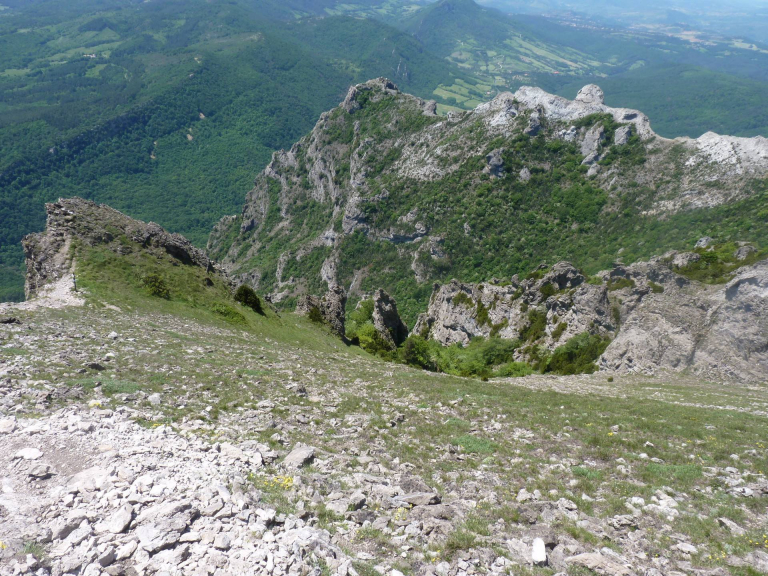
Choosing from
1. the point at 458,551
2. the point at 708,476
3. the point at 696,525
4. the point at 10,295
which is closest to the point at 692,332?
the point at 708,476

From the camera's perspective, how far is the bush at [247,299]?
44312 millimetres

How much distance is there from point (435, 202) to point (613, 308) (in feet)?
275

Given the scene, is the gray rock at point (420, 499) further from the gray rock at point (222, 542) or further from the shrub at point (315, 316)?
the shrub at point (315, 316)

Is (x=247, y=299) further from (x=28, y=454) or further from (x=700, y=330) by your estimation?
(x=700, y=330)

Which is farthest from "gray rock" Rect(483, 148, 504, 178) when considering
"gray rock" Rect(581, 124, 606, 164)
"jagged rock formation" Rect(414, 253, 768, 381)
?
"jagged rock formation" Rect(414, 253, 768, 381)

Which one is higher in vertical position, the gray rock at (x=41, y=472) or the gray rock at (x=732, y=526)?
the gray rock at (x=732, y=526)

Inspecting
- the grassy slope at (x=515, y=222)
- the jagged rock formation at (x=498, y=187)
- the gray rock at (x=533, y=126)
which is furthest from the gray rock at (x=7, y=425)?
the gray rock at (x=533, y=126)

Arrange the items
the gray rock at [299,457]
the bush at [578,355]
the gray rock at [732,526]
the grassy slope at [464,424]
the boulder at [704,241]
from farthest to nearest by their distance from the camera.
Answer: the boulder at [704,241] → the bush at [578,355] → the gray rock at [299,457] → the grassy slope at [464,424] → the gray rock at [732,526]

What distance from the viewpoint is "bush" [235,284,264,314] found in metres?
44.3

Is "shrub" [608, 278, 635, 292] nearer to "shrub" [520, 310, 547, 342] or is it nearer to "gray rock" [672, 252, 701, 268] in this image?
"gray rock" [672, 252, 701, 268]

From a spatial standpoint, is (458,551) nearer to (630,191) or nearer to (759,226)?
(759,226)

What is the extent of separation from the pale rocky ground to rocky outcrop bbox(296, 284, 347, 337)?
107ft

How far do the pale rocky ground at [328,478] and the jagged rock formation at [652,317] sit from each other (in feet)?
59.2

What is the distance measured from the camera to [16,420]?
39.5 ft
